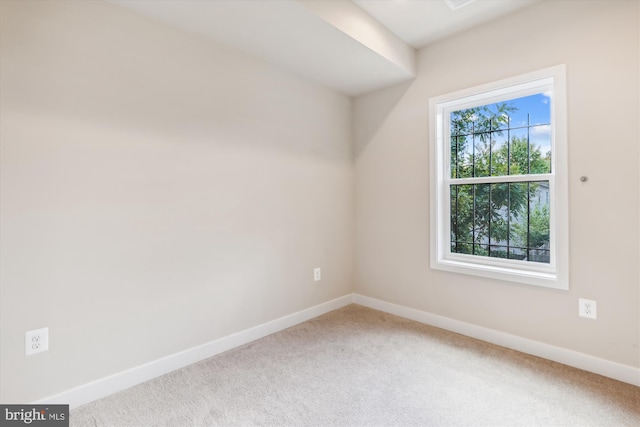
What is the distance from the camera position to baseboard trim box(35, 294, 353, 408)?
1685 millimetres

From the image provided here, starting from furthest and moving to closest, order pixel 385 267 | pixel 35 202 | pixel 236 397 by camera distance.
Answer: pixel 385 267, pixel 236 397, pixel 35 202

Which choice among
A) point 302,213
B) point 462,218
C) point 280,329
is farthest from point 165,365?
point 462,218

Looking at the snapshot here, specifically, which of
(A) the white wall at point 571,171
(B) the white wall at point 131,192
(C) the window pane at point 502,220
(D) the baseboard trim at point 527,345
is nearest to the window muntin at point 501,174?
(C) the window pane at point 502,220

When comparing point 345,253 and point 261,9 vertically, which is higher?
point 261,9

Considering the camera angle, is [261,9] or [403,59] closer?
[261,9]

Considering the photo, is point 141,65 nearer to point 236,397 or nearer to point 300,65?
point 300,65

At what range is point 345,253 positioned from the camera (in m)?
3.33

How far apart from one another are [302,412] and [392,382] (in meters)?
0.60

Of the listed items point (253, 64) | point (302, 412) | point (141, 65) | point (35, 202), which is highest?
point (253, 64)

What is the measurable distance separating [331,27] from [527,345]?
2.64m

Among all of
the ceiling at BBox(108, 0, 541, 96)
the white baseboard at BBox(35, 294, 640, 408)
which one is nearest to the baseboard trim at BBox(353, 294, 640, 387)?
the white baseboard at BBox(35, 294, 640, 408)

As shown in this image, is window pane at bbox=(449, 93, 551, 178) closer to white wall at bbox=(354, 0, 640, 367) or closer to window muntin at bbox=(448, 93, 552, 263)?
window muntin at bbox=(448, 93, 552, 263)

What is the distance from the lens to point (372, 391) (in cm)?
181

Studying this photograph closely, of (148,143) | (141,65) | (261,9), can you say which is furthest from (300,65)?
(148,143)
